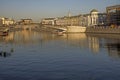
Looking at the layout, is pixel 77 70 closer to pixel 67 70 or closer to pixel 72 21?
pixel 67 70

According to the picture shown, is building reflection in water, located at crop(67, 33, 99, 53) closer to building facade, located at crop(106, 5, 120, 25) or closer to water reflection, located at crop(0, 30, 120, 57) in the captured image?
water reflection, located at crop(0, 30, 120, 57)

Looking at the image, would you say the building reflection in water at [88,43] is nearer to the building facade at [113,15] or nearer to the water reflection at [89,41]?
the water reflection at [89,41]

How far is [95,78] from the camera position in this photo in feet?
51.9

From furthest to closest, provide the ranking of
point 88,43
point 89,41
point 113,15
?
1. point 113,15
2. point 89,41
3. point 88,43

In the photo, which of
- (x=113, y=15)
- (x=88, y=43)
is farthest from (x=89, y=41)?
(x=113, y=15)

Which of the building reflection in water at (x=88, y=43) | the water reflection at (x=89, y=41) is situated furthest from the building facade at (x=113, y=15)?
the building reflection in water at (x=88, y=43)

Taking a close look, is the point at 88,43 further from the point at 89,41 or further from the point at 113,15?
the point at 113,15

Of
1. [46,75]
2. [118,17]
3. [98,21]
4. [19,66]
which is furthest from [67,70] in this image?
[98,21]

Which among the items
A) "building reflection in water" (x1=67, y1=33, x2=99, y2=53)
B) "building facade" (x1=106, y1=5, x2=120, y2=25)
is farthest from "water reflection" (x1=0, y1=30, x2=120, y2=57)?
"building facade" (x1=106, y1=5, x2=120, y2=25)

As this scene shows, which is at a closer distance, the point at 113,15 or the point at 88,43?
the point at 88,43

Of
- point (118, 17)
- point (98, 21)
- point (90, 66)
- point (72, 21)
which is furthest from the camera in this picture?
point (72, 21)

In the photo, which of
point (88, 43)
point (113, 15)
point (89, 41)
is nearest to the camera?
point (88, 43)

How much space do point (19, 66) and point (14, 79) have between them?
4351 millimetres

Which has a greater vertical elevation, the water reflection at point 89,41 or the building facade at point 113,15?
the building facade at point 113,15
